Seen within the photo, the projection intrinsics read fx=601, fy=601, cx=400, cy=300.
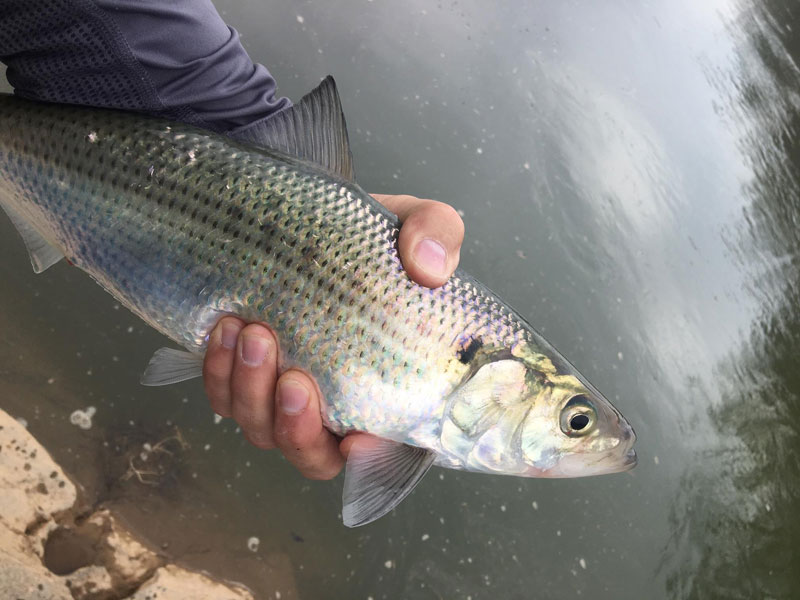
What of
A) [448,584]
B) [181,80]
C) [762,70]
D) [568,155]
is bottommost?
[448,584]

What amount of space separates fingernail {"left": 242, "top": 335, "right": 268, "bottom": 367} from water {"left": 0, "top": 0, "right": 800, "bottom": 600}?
1.16 meters

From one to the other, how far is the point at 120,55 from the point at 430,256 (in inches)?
36.1

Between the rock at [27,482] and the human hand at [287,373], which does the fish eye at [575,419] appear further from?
the rock at [27,482]

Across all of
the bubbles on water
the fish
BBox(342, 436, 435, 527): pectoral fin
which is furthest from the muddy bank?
BBox(342, 436, 435, 527): pectoral fin

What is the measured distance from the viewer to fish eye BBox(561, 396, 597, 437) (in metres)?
1.47

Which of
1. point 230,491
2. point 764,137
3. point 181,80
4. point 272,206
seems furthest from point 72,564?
point 764,137

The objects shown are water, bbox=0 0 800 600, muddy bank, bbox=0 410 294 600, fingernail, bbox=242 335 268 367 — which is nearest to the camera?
fingernail, bbox=242 335 268 367

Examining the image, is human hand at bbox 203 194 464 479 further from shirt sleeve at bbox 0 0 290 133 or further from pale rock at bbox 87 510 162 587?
pale rock at bbox 87 510 162 587

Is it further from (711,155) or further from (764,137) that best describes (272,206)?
(764,137)

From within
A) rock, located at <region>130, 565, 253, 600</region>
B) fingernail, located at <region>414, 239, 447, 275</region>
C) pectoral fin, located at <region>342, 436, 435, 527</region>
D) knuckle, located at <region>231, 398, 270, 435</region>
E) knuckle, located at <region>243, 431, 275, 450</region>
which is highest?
fingernail, located at <region>414, 239, 447, 275</region>

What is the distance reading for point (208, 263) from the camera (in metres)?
1.43

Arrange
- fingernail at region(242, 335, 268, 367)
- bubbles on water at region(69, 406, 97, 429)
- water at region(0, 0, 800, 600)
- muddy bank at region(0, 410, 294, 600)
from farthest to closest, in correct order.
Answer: water at region(0, 0, 800, 600)
bubbles on water at region(69, 406, 97, 429)
muddy bank at region(0, 410, 294, 600)
fingernail at region(242, 335, 268, 367)

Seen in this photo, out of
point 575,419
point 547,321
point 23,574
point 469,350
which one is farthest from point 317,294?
point 547,321

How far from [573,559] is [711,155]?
140 inches
